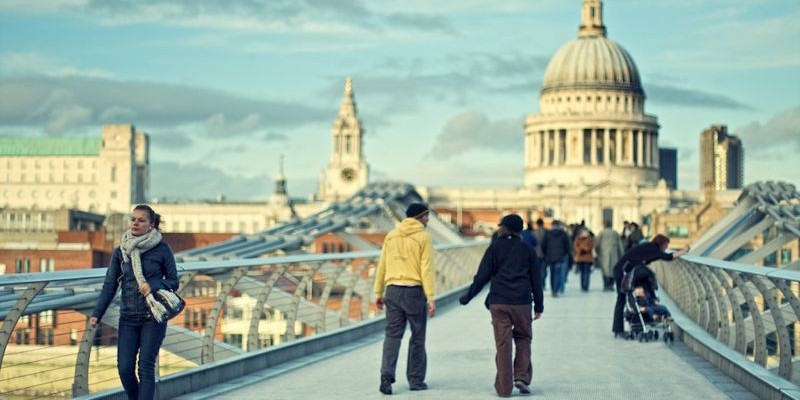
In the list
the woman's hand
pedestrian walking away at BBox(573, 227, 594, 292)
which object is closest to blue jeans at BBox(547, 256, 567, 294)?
pedestrian walking away at BBox(573, 227, 594, 292)

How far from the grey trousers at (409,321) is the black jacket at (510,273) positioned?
0.41 m

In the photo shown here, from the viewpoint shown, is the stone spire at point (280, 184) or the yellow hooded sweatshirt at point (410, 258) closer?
the yellow hooded sweatshirt at point (410, 258)

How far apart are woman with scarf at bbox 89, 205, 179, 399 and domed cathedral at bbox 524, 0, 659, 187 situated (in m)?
165

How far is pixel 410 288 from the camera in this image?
13.6 metres

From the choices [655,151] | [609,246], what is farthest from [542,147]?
[609,246]

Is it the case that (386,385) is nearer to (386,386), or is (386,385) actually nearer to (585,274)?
(386,386)

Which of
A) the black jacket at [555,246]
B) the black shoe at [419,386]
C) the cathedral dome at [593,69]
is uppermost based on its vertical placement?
the cathedral dome at [593,69]

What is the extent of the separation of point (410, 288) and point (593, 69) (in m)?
169

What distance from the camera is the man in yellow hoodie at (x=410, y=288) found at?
535 inches

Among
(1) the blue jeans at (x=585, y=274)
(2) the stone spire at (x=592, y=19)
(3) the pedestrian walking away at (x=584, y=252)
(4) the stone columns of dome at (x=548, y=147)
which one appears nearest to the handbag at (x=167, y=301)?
(3) the pedestrian walking away at (x=584, y=252)

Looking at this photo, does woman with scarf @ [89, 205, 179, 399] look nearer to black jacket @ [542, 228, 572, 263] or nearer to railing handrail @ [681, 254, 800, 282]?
railing handrail @ [681, 254, 800, 282]

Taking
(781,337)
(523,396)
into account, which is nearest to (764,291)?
(781,337)

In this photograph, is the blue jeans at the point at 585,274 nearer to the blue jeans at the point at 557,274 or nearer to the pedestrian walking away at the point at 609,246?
the pedestrian walking away at the point at 609,246

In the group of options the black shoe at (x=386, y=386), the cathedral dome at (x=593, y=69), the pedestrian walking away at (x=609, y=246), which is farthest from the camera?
the cathedral dome at (x=593, y=69)
